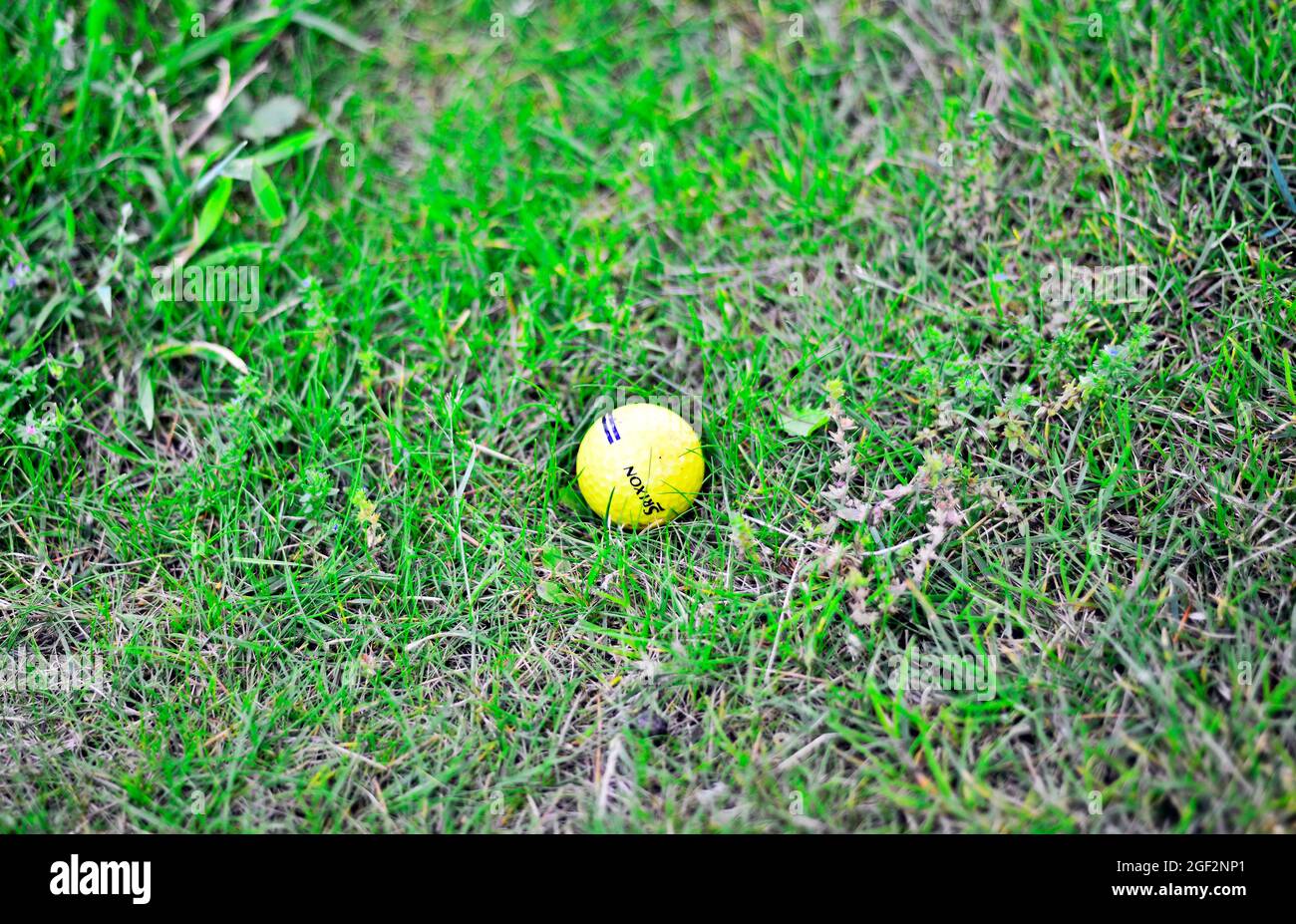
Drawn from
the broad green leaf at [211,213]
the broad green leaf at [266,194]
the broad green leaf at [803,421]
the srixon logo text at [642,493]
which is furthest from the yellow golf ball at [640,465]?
the broad green leaf at [211,213]

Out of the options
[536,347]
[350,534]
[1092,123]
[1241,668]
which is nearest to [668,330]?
[536,347]

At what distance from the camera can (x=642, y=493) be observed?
3.07 m

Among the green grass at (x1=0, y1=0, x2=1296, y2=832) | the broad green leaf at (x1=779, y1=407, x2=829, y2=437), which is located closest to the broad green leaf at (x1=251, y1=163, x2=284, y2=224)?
the green grass at (x1=0, y1=0, x2=1296, y2=832)

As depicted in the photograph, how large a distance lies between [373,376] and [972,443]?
2091 millimetres

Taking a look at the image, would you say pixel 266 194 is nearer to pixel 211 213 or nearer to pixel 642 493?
pixel 211 213

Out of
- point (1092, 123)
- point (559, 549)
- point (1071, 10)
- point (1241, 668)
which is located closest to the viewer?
point (1241, 668)

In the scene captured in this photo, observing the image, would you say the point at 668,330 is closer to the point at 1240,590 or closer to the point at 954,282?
the point at 954,282

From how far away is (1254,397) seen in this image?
10.1 ft

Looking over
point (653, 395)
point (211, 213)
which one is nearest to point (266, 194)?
point (211, 213)
